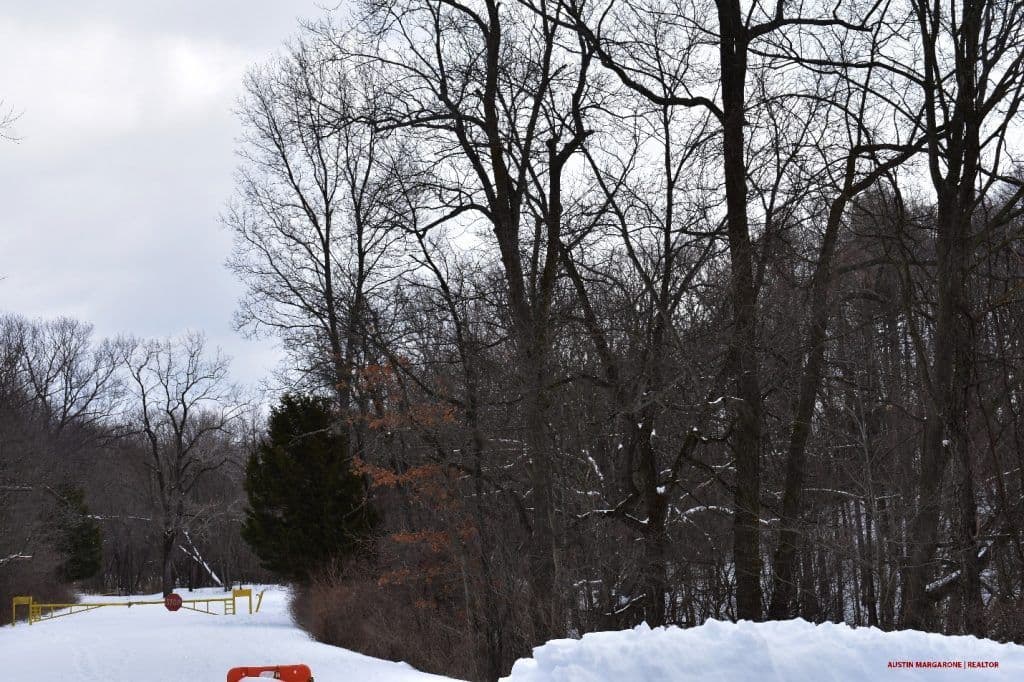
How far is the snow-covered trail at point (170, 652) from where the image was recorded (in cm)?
1756

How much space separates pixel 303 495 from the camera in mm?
28969

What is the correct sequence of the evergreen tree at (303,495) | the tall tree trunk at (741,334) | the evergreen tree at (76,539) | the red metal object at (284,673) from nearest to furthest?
1. the red metal object at (284,673)
2. the tall tree trunk at (741,334)
3. the evergreen tree at (303,495)
4. the evergreen tree at (76,539)

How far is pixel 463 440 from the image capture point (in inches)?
794

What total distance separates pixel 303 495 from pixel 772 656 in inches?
974

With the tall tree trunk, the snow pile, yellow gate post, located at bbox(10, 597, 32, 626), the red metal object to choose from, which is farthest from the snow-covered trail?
the tall tree trunk

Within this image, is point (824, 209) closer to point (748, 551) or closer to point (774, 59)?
point (774, 59)

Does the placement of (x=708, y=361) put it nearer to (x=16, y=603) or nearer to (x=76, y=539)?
(x=16, y=603)

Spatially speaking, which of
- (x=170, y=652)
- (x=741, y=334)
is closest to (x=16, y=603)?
A: (x=170, y=652)

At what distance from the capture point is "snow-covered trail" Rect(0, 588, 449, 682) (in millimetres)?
17562

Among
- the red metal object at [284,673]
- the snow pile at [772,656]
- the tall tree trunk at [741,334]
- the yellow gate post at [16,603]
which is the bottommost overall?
the yellow gate post at [16,603]

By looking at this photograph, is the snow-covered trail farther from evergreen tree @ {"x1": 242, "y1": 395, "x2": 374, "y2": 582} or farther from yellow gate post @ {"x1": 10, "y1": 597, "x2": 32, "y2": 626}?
evergreen tree @ {"x1": 242, "y1": 395, "x2": 374, "y2": 582}

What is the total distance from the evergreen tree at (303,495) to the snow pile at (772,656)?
21.9m

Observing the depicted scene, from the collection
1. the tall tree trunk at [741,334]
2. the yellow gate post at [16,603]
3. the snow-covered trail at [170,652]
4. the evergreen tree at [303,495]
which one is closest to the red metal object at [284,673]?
the snow-covered trail at [170,652]

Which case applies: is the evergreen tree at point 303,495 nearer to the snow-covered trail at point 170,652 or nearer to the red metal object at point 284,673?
the snow-covered trail at point 170,652
